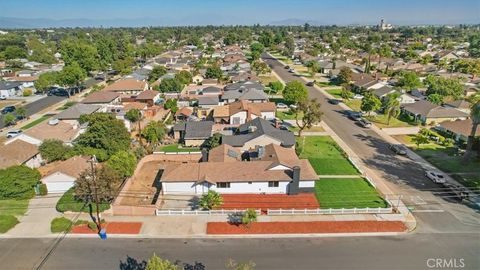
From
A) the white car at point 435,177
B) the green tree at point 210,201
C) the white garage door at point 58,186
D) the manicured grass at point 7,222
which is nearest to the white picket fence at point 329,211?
the green tree at point 210,201

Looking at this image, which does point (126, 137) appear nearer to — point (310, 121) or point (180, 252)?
point (180, 252)

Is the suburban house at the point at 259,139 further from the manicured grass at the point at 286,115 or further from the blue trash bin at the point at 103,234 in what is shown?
the blue trash bin at the point at 103,234

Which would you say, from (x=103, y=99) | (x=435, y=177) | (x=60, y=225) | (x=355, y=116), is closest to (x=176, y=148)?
(x=60, y=225)

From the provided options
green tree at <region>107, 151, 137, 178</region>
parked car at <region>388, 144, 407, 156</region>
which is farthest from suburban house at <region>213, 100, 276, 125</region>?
green tree at <region>107, 151, 137, 178</region>

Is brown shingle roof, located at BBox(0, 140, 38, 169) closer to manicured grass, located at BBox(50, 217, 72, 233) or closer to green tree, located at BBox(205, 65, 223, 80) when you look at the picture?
manicured grass, located at BBox(50, 217, 72, 233)

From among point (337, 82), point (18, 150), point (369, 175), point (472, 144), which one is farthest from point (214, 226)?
point (337, 82)

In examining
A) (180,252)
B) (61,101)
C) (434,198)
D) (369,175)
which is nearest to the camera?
(180,252)
